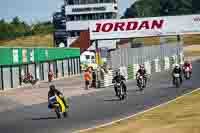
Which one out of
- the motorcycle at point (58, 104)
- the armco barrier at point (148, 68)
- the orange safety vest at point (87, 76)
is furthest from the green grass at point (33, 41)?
the motorcycle at point (58, 104)

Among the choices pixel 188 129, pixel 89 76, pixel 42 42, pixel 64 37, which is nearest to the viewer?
pixel 188 129

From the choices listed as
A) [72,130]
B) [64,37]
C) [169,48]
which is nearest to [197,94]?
[72,130]

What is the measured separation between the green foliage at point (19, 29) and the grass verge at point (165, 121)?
123m

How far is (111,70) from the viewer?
48.3 metres

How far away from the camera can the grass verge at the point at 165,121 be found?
56.8 ft

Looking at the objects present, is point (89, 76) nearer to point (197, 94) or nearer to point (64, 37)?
point (197, 94)

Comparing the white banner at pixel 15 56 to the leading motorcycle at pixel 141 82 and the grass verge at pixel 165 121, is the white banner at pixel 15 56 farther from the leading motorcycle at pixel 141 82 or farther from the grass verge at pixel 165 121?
the grass verge at pixel 165 121

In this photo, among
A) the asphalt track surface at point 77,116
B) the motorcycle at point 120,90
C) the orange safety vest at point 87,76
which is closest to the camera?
the asphalt track surface at point 77,116

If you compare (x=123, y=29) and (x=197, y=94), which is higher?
(x=123, y=29)

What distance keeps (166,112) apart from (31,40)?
11947 cm

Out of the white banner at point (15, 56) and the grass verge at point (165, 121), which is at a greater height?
the white banner at point (15, 56)

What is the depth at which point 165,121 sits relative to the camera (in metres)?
19.7

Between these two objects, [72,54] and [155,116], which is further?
[72,54]

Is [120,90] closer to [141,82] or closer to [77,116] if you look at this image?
[141,82]
